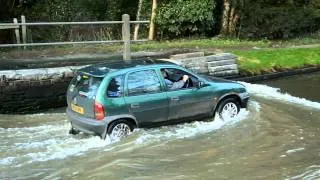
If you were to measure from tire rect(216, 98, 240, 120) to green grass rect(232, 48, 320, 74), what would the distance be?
6426 millimetres

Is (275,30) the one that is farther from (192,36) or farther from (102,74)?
(102,74)

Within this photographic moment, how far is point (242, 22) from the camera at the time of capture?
2905 cm

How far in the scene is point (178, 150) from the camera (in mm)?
11188

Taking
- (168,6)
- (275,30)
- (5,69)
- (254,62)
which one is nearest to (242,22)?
(275,30)

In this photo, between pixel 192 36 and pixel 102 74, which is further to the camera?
pixel 192 36

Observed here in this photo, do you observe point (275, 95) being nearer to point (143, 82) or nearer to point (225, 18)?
point (143, 82)

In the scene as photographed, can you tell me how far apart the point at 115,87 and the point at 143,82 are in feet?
2.32

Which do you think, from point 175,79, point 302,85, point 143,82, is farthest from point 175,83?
point 302,85

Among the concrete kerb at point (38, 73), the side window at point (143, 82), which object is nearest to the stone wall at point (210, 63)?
the concrete kerb at point (38, 73)

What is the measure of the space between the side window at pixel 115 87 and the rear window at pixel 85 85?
25cm

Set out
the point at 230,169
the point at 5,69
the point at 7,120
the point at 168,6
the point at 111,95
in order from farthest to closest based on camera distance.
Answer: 1. the point at 168,6
2. the point at 5,69
3. the point at 7,120
4. the point at 111,95
5. the point at 230,169

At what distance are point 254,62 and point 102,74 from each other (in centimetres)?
1001

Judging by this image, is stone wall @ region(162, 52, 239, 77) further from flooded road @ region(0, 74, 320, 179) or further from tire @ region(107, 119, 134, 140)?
tire @ region(107, 119, 134, 140)

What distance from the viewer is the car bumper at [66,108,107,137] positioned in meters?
11.6
